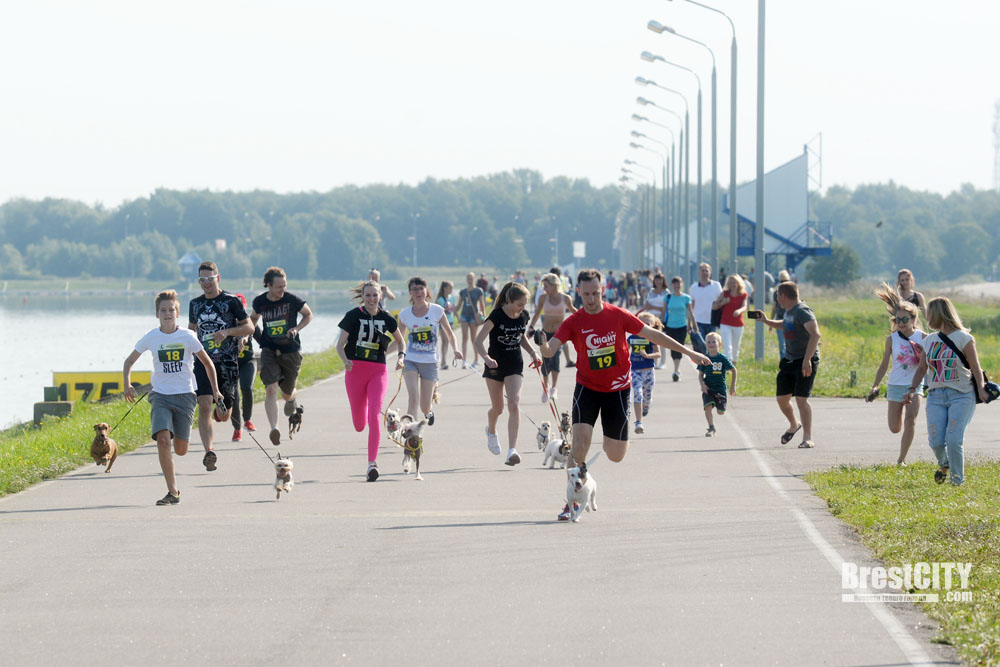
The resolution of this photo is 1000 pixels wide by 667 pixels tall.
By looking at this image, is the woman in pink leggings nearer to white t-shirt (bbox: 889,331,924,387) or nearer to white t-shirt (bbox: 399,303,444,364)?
white t-shirt (bbox: 399,303,444,364)

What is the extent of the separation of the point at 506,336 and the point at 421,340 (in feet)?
3.80

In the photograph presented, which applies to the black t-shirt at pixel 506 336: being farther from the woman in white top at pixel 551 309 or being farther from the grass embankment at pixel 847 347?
the grass embankment at pixel 847 347

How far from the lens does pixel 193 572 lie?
816cm

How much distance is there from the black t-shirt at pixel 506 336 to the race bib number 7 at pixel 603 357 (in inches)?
122

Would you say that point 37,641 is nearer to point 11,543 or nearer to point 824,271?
point 11,543

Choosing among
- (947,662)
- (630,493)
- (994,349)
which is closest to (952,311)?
(630,493)

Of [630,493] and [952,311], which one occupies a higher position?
[952,311]

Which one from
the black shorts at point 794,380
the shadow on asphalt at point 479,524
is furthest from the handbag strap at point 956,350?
the shadow on asphalt at point 479,524

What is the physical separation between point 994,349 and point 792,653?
39830 mm

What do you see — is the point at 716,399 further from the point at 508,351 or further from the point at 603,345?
the point at 603,345

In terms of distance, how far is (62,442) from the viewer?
601 inches

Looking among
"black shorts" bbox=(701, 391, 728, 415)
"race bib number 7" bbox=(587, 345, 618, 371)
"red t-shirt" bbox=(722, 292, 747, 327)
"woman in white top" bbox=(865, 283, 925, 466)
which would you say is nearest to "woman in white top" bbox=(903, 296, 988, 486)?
"woman in white top" bbox=(865, 283, 925, 466)

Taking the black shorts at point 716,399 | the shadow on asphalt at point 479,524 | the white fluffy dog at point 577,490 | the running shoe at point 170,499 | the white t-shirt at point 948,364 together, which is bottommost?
the shadow on asphalt at point 479,524

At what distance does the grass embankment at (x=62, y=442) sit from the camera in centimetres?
1270
